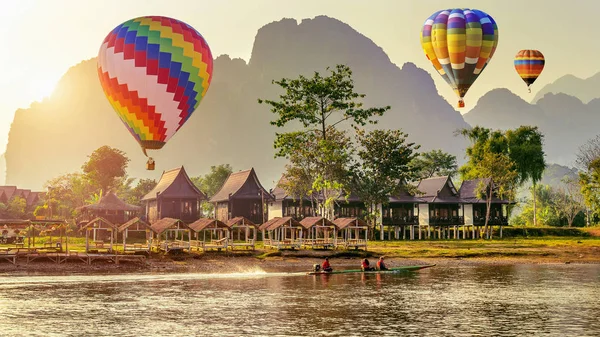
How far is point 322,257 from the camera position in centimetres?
6662

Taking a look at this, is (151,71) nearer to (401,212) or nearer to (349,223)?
(349,223)

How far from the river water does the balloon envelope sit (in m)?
11.2

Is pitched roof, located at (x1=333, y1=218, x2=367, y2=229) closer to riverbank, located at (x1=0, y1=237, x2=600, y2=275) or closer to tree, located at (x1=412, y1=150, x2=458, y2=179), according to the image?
riverbank, located at (x1=0, y1=237, x2=600, y2=275)

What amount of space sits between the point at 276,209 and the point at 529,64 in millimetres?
41381

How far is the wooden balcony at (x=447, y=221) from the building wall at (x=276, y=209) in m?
21.4

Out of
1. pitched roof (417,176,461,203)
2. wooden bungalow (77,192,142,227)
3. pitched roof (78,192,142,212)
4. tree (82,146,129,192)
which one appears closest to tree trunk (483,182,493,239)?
pitched roof (417,176,461,203)

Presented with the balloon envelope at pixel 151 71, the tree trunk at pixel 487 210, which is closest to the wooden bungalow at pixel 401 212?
the tree trunk at pixel 487 210

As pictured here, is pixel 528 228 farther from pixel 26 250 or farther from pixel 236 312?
pixel 236 312

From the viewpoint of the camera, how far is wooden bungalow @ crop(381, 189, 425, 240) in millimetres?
99562

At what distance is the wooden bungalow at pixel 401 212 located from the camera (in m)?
99.6

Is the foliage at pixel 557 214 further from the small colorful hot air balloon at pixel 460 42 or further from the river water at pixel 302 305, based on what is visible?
the river water at pixel 302 305

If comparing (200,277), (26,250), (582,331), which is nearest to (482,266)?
(200,277)

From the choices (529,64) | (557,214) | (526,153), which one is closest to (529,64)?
(529,64)

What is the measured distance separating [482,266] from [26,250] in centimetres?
3925
